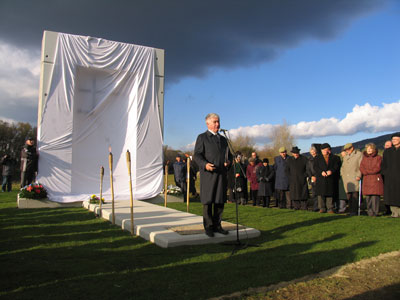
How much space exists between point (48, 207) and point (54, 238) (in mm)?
5066

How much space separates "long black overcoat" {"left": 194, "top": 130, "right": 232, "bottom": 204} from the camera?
528cm

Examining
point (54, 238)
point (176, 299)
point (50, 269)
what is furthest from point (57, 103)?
point (176, 299)

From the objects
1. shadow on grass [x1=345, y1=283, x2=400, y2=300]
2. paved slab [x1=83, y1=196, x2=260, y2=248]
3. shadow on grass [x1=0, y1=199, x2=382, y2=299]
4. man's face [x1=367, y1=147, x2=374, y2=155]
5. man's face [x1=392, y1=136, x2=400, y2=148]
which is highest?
man's face [x1=392, y1=136, x2=400, y2=148]

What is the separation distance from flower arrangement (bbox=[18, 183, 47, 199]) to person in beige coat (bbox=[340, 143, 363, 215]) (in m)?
8.65

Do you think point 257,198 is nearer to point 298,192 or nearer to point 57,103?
point 298,192

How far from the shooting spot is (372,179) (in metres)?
8.34

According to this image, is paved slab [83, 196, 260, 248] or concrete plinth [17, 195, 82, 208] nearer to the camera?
paved slab [83, 196, 260, 248]

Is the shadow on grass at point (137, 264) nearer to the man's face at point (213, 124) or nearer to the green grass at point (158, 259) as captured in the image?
the green grass at point (158, 259)

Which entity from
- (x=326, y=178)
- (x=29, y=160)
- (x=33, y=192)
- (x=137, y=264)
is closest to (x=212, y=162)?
(x=137, y=264)

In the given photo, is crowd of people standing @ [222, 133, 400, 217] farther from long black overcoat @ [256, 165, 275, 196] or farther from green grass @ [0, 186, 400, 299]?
green grass @ [0, 186, 400, 299]

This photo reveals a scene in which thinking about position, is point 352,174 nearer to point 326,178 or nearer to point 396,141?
point 326,178

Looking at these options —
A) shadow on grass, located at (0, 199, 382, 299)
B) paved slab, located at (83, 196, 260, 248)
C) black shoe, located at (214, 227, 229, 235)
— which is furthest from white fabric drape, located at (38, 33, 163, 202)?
black shoe, located at (214, 227, 229, 235)

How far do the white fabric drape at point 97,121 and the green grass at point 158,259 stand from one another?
14.0 ft

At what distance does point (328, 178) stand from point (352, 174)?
0.68m
